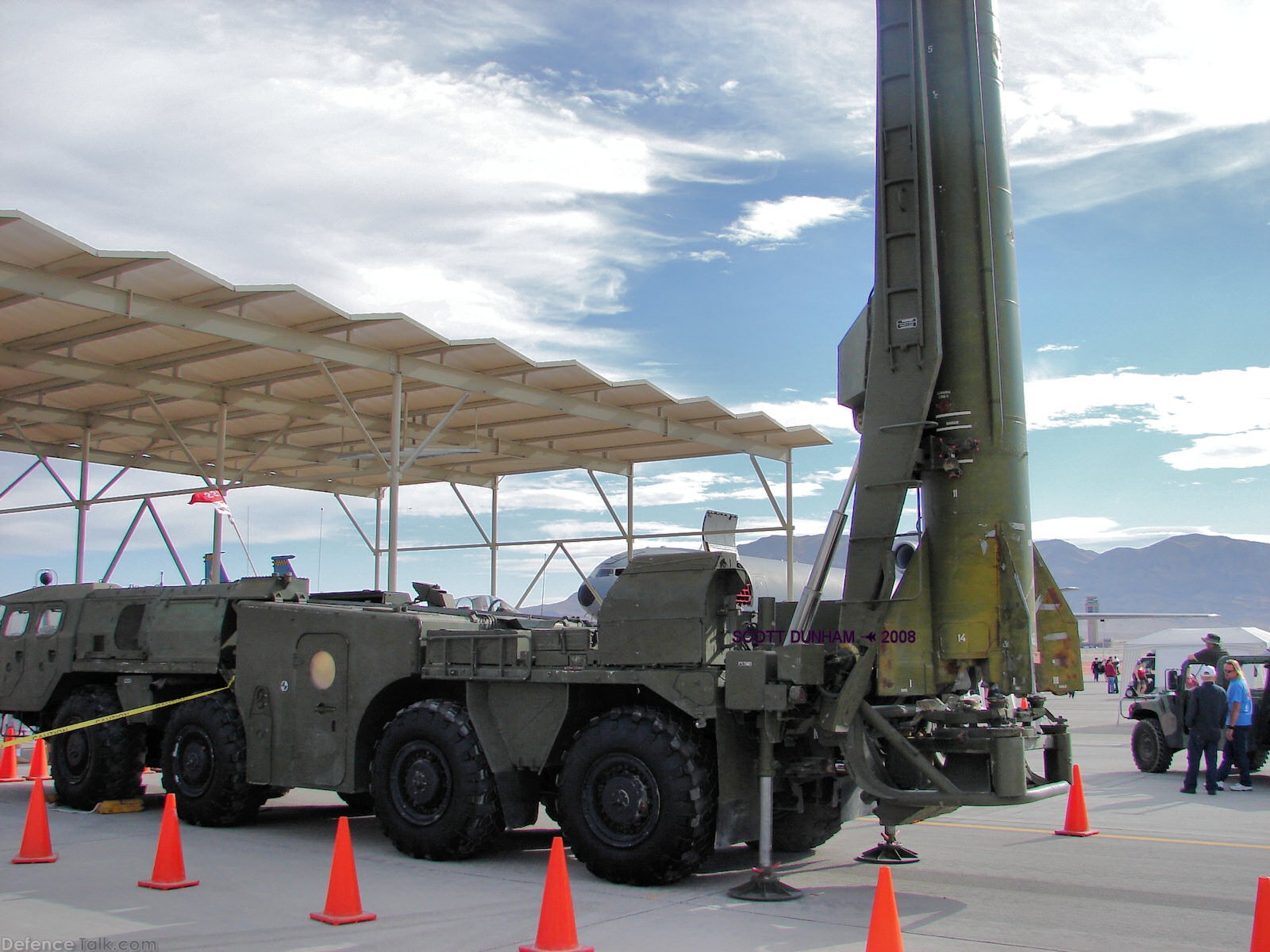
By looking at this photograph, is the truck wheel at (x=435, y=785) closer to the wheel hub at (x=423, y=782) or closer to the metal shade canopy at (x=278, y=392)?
the wheel hub at (x=423, y=782)

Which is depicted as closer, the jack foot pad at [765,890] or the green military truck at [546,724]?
the jack foot pad at [765,890]

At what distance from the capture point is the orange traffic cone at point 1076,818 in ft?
37.1

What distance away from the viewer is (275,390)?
24.0m

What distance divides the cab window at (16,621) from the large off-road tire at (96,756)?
1.59 meters

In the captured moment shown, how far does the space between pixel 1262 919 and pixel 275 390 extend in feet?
69.7

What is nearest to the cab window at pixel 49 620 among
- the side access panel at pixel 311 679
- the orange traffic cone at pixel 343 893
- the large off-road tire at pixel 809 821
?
the side access panel at pixel 311 679

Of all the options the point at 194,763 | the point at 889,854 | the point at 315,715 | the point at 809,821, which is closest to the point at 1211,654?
the point at 889,854

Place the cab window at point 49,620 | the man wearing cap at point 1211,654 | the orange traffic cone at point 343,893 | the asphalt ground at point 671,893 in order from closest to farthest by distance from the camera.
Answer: the asphalt ground at point 671,893 → the orange traffic cone at point 343,893 → the cab window at point 49,620 → the man wearing cap at point 1211,654

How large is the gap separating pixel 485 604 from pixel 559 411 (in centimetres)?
793

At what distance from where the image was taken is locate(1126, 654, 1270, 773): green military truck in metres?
15.8

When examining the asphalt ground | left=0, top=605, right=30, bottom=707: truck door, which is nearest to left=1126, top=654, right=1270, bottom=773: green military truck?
the asphalt ground

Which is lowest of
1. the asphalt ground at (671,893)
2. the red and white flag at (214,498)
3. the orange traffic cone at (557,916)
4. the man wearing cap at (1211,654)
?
the asphalt ground at (671,893)

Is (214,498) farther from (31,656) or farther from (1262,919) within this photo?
(1262,919)

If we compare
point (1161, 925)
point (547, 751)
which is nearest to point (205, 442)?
point (547, 751)
